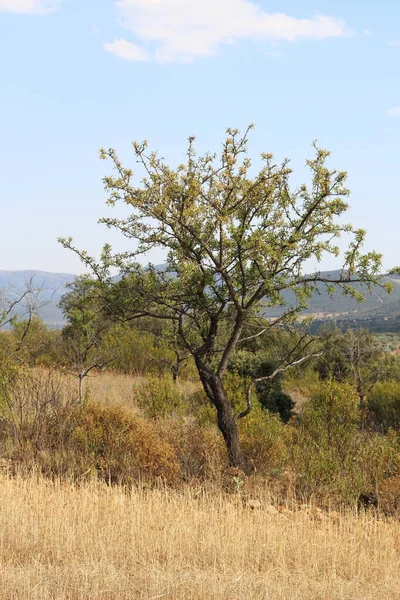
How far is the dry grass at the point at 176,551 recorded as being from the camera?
4.89m

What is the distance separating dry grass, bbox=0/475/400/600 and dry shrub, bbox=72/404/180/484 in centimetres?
160

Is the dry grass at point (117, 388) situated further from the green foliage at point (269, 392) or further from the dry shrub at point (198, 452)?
the dry shrub at point (198, 452)

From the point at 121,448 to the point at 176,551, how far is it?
171 inches

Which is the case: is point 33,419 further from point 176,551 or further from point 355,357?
point 355,357

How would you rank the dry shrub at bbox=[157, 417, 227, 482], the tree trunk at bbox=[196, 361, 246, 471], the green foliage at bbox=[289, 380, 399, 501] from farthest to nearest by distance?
the tree trunk at bbox=[196, 361, 246, 471]
the dry shrub at bbox=[157, 417, 227, 482]
the green foliage at bbox=[289, 380, 399, 501]

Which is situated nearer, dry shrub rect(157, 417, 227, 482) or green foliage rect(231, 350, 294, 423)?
dry shrub rect(157, 417, 227, 482)

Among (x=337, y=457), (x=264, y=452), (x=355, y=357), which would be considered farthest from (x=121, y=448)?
(x=355, y=357)

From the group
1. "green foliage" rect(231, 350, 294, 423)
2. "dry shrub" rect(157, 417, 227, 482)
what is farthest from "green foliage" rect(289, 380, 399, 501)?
"green foliage" rect(231, 350, 294, 423)

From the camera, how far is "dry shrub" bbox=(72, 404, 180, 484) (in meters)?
9.70

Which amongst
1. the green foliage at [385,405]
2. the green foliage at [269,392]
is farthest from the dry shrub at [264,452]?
the green foliage at [385,405]

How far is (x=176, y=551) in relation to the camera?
591 cm

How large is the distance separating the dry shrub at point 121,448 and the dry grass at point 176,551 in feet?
5.25

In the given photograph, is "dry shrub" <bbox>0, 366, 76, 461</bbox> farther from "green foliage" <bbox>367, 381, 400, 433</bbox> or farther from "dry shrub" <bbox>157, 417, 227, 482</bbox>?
"green foliage" <bbox>367, 381, 400, 433</bbox>

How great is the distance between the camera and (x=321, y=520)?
8039 millimetres
